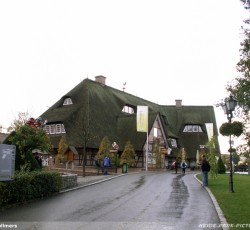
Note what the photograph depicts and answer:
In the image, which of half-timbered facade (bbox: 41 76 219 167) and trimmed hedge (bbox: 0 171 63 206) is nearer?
trimmed hedge (bbox: 0 171 63 206)

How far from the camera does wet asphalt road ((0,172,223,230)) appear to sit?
34.5ft

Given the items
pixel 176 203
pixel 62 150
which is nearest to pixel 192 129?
pixel 62 150

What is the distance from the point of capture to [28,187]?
14.7 m

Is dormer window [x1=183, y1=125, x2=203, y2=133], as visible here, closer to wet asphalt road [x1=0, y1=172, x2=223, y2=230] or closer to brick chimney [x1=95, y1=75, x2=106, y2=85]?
brick chimney [x1=95, y1=75, x2=106, y2=85]

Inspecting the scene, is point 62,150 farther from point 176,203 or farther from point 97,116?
point 176,203

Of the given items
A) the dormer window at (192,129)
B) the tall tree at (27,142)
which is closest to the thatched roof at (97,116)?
the dormer window at (192,129)

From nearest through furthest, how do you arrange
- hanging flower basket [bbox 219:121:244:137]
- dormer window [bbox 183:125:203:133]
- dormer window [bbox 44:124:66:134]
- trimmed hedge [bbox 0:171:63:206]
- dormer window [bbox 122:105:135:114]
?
trimmed hedge [bbox 0:171:63:206]
hanging flower basket [bbox 219:121:244:137]
dormer window [bbox 44:124:66:134]
dormer window [bbox 122:105:135:114]
dormer window [bbox 183:125:203:133]

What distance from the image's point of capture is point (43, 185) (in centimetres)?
1628

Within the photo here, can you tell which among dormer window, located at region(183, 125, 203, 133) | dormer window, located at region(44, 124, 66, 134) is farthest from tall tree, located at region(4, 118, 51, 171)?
dormer window, located at region(183, 125, 203, 133)

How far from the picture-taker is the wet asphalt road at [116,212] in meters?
10.5

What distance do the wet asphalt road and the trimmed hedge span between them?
0.42 m

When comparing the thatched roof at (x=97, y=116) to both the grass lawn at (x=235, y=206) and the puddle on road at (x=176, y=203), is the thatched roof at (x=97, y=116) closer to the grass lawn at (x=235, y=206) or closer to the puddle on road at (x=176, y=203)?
the puddle on road at (x=176, y=203)

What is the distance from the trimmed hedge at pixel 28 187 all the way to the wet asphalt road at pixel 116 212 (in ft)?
1.39

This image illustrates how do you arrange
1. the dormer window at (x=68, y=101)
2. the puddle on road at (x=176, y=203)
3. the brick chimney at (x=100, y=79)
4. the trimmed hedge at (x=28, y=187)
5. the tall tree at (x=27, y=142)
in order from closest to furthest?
the puddle on road at (x=176, y=203) → the trimmed hedge at (x=28, y=187) → the tall tree at (x=27, y=142) → the dormer window at (x=68, y=101) → the brick chimney at (x=100, y=79)
